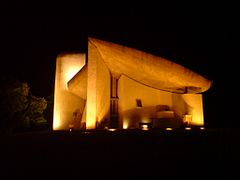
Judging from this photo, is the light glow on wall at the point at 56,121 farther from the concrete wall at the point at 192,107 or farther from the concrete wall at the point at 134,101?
the concrete wall at the point at 192,107

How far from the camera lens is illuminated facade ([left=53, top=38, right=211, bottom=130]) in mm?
11742

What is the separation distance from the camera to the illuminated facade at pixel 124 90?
38.5ft

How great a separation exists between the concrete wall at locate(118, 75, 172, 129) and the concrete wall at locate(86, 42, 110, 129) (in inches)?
51.0

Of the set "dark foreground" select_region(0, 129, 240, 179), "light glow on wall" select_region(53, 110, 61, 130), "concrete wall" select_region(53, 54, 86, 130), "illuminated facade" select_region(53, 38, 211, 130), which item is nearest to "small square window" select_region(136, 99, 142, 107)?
"illuminated facade" select_region(53, 38, 211, 130)

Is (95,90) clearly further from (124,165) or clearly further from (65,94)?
(124,165)

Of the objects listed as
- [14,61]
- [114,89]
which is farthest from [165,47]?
[14,61]

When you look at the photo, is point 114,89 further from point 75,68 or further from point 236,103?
point 236,103

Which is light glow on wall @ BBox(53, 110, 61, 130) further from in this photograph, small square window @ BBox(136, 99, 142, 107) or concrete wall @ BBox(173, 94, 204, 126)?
concrete wall @ BBox(173, 94, 204, 126)

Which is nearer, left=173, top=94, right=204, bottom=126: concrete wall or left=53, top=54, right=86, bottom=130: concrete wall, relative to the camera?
left=173, top=94, right=204, bottom=126: concrete wall

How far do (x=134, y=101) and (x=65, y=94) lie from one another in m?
5.08

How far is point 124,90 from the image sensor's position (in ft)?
46.3

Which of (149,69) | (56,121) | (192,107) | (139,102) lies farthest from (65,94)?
(192,107)

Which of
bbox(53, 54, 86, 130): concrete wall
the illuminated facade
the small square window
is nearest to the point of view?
the illuminated facade

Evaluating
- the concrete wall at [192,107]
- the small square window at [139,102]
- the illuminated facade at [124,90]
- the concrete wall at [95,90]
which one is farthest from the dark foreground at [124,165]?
the small square window at [139,102]
